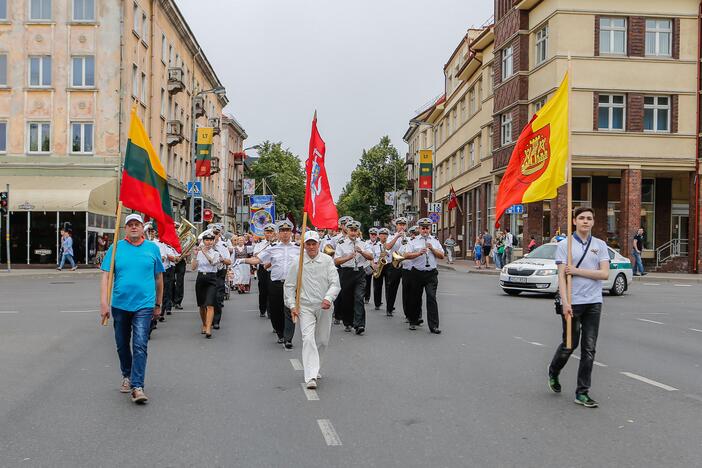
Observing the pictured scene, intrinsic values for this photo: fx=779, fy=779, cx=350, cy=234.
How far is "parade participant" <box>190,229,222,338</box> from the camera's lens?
40.6ft

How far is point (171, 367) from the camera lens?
9203 millimetres

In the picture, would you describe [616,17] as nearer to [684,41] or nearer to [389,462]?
[684,41]

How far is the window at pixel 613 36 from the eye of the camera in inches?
1340

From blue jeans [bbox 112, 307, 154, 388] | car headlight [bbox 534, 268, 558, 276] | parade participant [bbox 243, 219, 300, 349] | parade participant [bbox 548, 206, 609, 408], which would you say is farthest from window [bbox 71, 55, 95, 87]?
parade participant [bbox 548, 206, 609, 408]

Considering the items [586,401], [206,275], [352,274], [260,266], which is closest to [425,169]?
[260,266]

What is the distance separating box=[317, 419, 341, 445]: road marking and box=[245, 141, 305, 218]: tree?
305ft

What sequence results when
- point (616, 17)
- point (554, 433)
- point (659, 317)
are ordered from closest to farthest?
point (554, 433)
point (659, 317)
point (616, 17)

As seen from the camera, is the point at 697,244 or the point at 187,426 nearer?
the point at 187,426

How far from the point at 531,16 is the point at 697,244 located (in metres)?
12.8

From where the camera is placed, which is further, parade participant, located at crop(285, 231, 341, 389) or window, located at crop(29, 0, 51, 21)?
window, located at crop(29, 0, 51, 21)

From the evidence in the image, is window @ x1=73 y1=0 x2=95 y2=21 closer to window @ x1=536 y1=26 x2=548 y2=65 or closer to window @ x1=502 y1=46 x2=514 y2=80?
window @ x1=502 y1=46 x2=514 y2=80

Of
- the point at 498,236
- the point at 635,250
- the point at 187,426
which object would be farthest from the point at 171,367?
the point at 498,236

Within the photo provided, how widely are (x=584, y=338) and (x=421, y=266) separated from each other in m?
5.95

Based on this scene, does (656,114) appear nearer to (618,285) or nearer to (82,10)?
(618,285)
